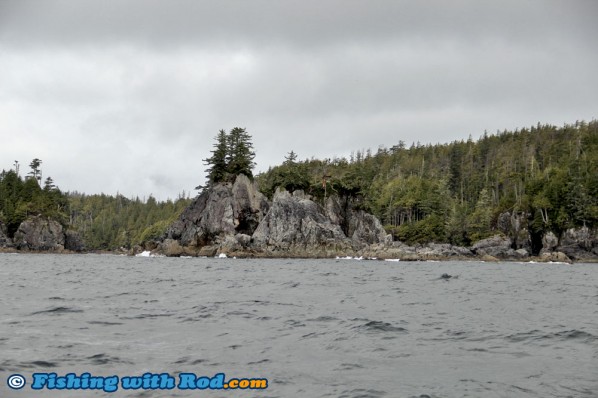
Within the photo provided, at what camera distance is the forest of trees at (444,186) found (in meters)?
106

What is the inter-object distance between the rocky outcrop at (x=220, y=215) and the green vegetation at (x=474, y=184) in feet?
25.2

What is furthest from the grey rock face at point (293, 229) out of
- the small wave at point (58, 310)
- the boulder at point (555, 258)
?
the small wave at point (58, 310)

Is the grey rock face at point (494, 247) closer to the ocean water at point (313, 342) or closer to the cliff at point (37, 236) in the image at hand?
the ocean water at point (313, 342)

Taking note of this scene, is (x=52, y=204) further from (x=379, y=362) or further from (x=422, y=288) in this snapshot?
(x=379, y=362)

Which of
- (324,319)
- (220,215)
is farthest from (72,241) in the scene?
(324,319)

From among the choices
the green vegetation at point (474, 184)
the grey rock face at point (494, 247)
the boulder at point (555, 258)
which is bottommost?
the boulder at point (555, 258)

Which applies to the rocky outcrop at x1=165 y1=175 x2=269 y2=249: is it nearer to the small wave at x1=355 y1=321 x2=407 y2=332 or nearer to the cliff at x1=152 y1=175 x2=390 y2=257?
the cliff at x1=152 y1=175 x2=390 y2=257

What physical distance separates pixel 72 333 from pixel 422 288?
21.8m

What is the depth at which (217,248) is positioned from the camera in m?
88.9

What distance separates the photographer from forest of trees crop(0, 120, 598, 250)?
10581 centimetres

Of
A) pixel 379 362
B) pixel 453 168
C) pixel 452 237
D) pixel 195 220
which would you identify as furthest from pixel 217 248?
pixel 453 168

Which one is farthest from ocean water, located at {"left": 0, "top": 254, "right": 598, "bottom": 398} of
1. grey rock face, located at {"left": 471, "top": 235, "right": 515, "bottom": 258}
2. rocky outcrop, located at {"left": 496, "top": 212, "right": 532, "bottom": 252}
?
rocky outcrop, located at {"left": 496, "top": 212, "right": 532, "bottom": 252}

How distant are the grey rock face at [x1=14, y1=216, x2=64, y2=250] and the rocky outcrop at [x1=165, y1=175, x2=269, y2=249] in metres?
40.4

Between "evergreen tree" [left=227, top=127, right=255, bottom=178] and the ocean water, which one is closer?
the ocean water
